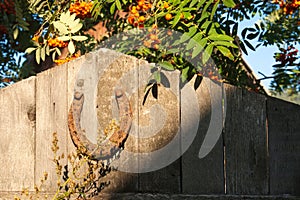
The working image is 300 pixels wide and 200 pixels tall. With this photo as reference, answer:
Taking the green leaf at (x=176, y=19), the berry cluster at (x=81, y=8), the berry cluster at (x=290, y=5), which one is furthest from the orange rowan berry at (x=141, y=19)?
the berry cluster at (x=290, y=5)

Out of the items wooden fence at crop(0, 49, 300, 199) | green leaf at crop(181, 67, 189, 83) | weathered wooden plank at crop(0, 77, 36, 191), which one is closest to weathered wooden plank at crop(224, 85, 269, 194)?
wooden fence at crop(0, 49, 300, 199)

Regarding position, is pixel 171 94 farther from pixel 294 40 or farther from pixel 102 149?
pixel 294 40

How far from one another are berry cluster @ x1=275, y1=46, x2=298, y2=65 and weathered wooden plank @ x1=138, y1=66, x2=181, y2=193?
1.27 m

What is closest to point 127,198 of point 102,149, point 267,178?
point 102,149

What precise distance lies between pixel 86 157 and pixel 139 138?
0.20 meters

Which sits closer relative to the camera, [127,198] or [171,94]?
[127,198]

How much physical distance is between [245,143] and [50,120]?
78 cm

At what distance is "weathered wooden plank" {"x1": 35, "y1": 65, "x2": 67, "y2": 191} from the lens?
2.16 meters

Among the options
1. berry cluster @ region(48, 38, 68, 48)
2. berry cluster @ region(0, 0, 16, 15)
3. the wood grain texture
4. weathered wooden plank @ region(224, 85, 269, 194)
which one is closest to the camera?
the wood grain texture

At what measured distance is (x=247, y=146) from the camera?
8.01 feet

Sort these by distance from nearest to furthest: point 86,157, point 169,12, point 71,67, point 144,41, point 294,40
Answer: point 86,157, point 71,67, point 169,12, point 144,41, point 294,40

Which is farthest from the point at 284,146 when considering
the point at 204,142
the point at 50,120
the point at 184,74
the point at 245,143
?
the point at 50,120

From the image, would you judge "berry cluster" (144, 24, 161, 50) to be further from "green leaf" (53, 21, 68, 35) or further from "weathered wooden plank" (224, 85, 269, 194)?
"green leaf" (53, 21, 68, 35)

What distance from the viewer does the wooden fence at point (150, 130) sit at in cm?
212
